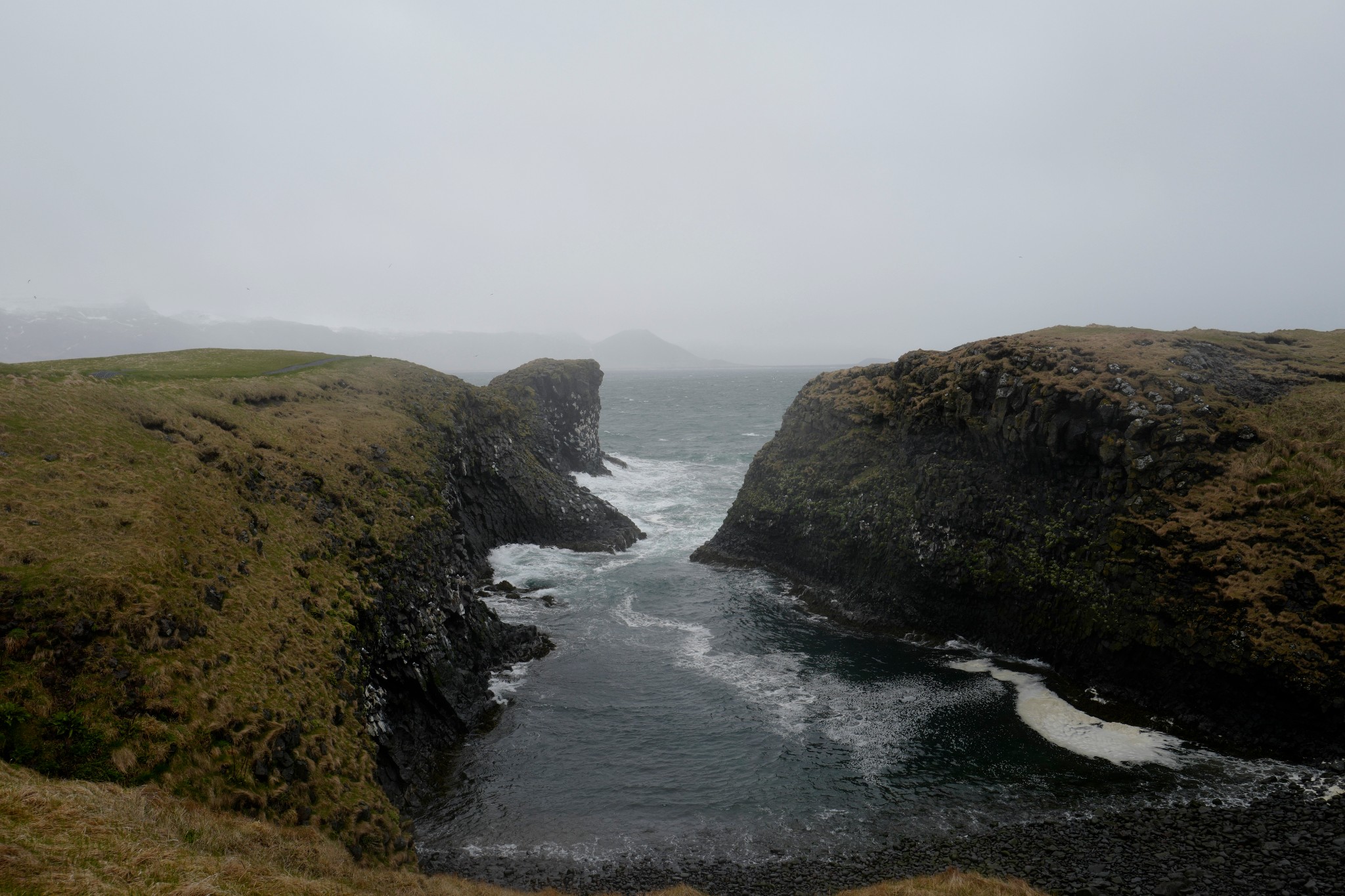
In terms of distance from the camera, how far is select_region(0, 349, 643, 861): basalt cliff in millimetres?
14836

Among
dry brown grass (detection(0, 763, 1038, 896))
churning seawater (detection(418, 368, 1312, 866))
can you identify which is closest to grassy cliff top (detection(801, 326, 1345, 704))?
churning seawater (detection(418, 368, 1312, 866))

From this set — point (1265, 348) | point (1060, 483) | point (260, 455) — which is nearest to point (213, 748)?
point (260, 455)

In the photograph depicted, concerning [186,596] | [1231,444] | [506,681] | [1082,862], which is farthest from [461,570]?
[1231,444]

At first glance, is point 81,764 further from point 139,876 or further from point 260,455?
point 260,455

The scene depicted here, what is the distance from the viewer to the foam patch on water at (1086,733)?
22.7 meters

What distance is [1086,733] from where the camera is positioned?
955 inches

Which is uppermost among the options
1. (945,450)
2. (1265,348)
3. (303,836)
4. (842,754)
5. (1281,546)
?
(1265,348)

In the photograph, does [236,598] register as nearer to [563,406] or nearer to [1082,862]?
[1082,862]

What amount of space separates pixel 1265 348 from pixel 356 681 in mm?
46920

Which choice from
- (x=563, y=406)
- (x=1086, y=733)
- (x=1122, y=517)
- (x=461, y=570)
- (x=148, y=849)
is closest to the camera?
Result: (x=148, y=849)

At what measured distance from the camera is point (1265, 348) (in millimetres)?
35844

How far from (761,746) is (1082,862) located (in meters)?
10.2

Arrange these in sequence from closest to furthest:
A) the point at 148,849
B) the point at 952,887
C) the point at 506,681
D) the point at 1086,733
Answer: the point at 148,849 < the point at 952,887 < the point at 1086,733 < the point at 506,681

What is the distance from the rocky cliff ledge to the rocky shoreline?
5.00m
